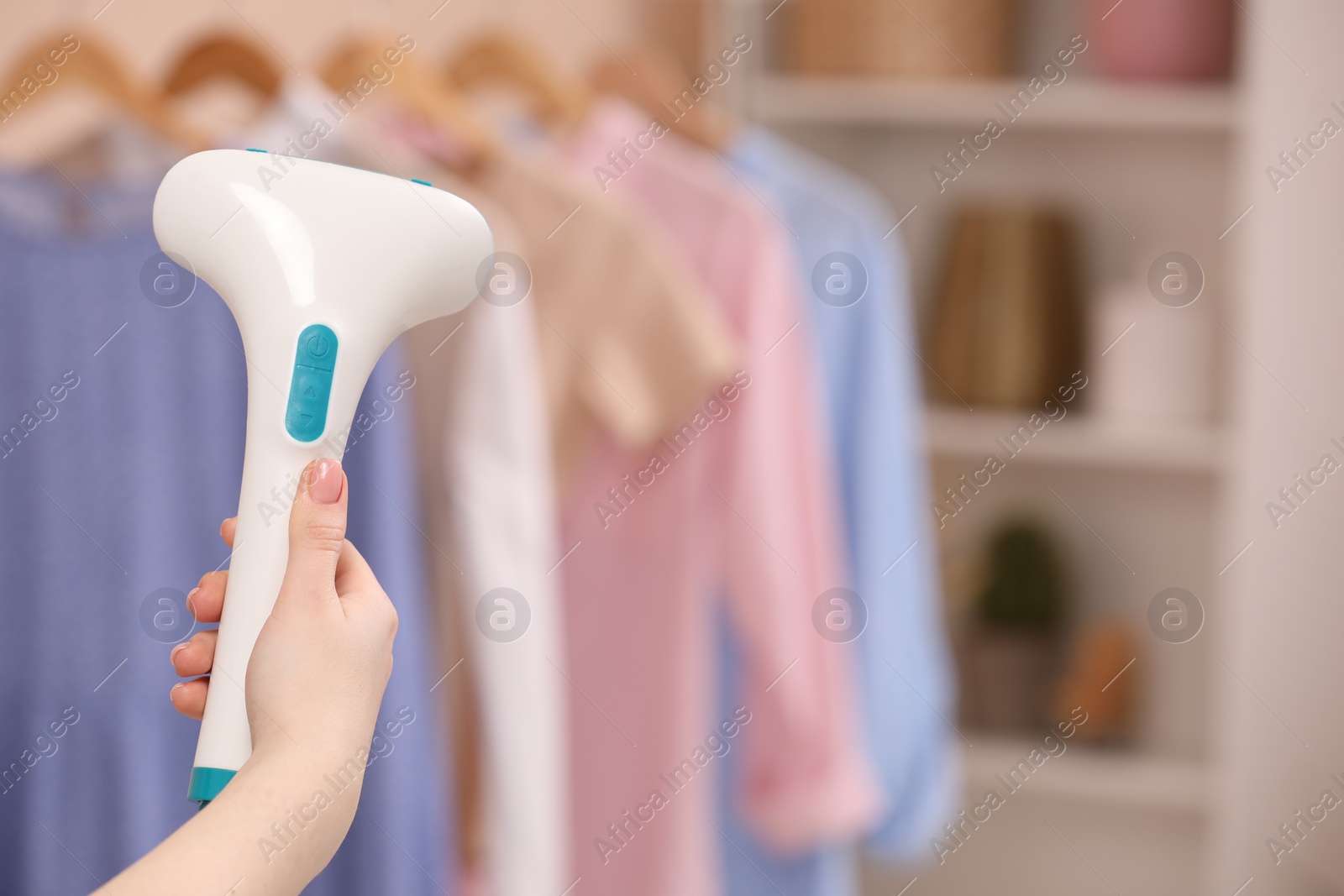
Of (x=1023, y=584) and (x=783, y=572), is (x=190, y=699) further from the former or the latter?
(x=1023, y=584)

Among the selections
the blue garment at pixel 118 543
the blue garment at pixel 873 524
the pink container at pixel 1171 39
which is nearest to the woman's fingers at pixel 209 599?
the blue garment at pixel 118 543

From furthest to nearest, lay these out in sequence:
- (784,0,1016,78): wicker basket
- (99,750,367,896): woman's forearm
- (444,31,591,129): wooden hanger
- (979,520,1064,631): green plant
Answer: (979,520,1064,631): green plant, (784,0,1016,78): wicker basket, (444,31,591,129): wooden hanger, (99,750,367,896): woman's forearm

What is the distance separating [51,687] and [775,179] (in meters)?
0.77

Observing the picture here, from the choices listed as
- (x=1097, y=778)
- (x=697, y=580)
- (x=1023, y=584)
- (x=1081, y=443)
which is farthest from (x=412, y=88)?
(x=1097, y=778)

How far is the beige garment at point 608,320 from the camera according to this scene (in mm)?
907

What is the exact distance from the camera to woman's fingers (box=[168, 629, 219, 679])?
313 mm

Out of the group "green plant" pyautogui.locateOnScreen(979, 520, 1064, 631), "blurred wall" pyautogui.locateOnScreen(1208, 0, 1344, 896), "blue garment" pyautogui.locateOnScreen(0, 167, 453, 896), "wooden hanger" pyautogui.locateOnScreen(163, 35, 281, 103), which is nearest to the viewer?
"blue garment" pyautogui.locateOnScreen(0, 167, 453, 896)

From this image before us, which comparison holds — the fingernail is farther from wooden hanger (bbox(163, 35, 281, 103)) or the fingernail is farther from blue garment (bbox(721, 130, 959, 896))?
blue garment (bbox(721, 130, 959, 896))

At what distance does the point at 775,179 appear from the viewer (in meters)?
1.16

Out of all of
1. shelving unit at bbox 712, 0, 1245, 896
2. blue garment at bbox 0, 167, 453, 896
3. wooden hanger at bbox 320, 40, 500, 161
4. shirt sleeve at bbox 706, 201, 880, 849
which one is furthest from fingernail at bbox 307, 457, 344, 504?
shelving unit at bbox 712, 0, 1245, 896

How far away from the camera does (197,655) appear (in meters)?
0.31

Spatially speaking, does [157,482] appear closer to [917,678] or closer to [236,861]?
[236,861]

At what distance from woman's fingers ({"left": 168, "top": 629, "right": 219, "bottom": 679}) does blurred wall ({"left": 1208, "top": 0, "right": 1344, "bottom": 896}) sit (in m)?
1.55

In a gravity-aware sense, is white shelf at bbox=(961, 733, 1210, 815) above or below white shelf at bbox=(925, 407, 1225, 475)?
below
